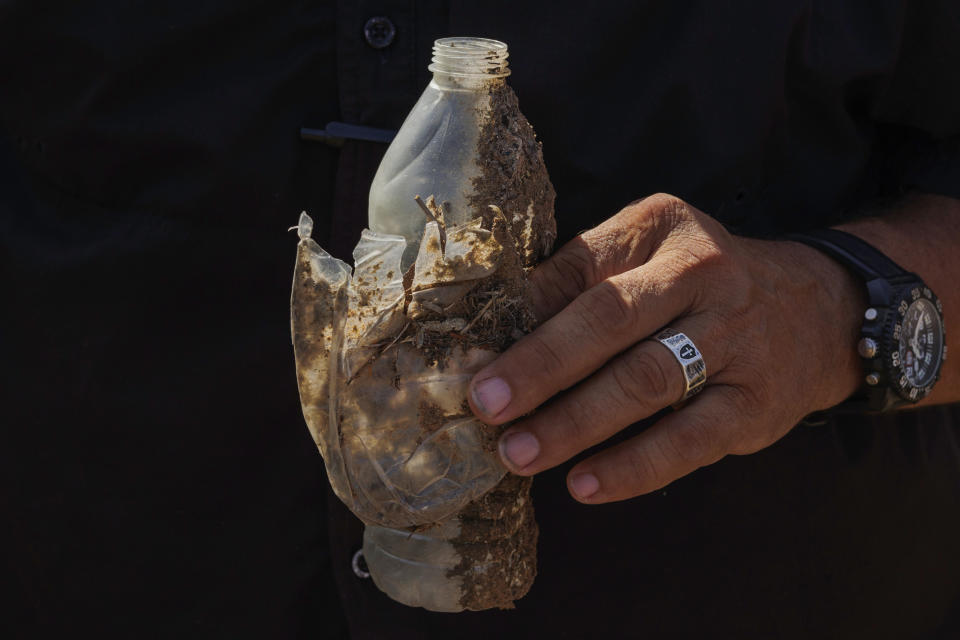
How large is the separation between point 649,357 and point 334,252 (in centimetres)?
63

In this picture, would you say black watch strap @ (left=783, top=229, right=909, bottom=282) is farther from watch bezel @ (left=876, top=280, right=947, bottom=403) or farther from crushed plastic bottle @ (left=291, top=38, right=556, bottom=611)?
crushed plastic bottle @ (left=291, top=38, right=556, bottom=611)

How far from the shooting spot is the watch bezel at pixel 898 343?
1.35 m

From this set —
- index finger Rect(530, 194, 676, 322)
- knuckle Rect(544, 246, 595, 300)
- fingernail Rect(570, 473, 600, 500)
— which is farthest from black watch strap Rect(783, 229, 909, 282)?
fingernail Rect(570, 473, 600, 500)

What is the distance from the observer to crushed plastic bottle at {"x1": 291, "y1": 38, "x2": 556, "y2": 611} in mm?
1052

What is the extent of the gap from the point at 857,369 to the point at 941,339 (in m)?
0.19

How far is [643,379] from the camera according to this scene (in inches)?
42.1

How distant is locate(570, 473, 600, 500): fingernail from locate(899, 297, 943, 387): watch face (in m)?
0.58

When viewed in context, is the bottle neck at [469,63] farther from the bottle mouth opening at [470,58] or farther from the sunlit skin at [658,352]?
the sunlit skin at [658,352]

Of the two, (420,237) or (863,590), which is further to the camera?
(863,590)

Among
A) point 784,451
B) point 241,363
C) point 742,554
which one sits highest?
point 241,363

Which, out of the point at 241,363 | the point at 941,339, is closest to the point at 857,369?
the point at 941,339

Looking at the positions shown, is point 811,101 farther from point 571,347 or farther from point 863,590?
point 863,590

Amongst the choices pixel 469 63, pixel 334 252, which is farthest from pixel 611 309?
pixel 334 252

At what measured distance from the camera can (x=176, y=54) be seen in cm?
153
